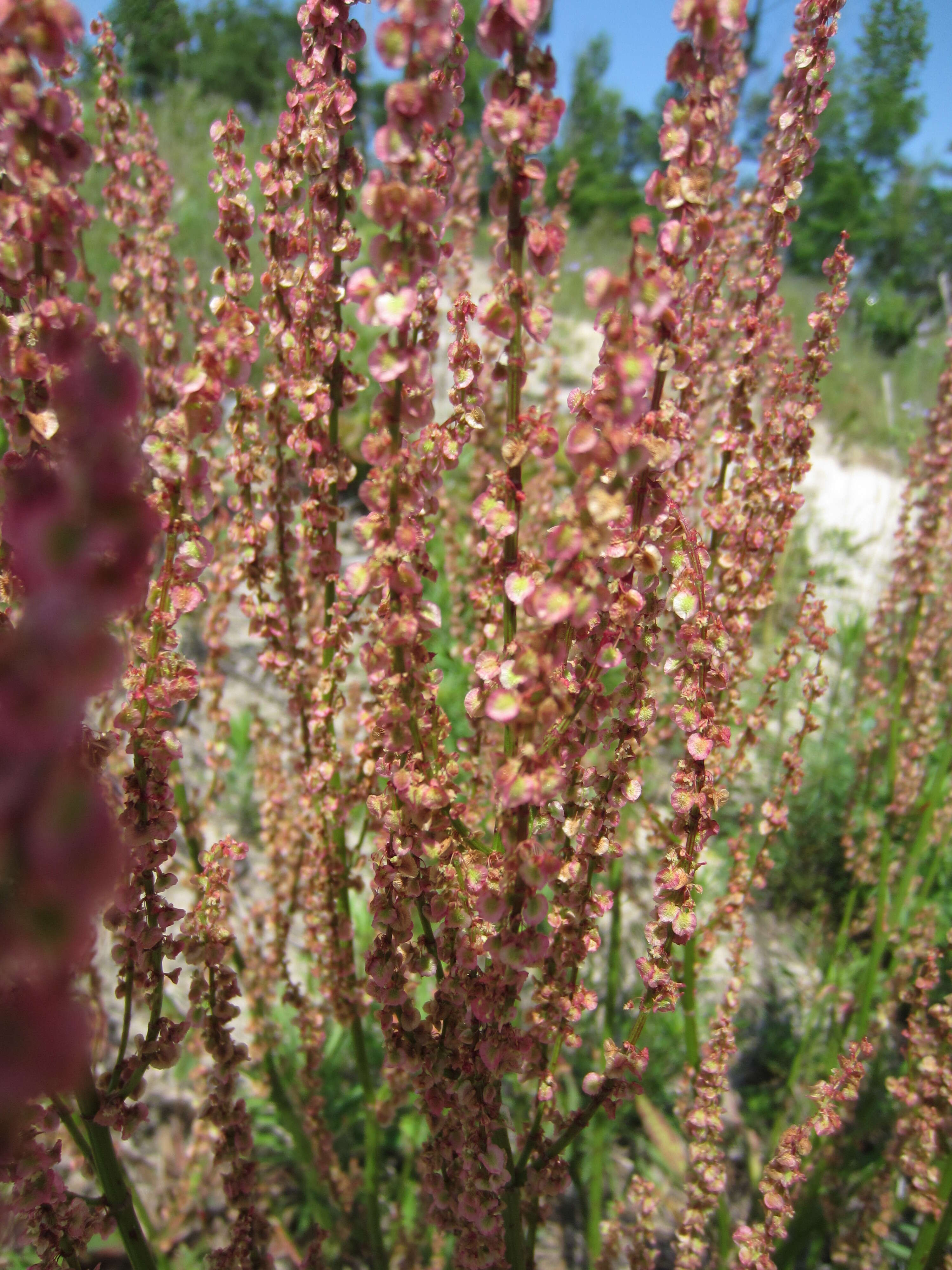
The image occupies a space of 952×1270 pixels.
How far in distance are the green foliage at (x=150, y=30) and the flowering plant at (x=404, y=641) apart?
0.33 metres

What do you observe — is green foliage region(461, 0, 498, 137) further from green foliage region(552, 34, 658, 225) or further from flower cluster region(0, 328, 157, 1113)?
flower cluster region(0, 328, 157, 1113)

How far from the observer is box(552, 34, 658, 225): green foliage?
1204 inches

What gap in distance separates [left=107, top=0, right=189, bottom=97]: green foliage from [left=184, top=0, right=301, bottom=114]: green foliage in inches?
7.4

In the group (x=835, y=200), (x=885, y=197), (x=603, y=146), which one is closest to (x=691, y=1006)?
(x=885, y=197)

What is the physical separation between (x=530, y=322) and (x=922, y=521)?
1.90 meters

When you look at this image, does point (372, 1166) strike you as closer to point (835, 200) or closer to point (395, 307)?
point (395, 307)

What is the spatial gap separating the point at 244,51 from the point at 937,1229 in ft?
33.0

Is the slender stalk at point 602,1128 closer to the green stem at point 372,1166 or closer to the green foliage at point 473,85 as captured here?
the green stem at point 372,1166

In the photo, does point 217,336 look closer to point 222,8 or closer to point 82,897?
point 82,897

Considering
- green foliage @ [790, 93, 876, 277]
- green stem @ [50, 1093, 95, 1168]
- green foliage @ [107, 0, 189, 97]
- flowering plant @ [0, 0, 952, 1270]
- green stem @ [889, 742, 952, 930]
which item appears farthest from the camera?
green foliage @ [790, 93, 876, 277]

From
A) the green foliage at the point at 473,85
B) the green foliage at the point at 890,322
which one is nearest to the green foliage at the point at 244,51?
the green foliage at the point at 473,85

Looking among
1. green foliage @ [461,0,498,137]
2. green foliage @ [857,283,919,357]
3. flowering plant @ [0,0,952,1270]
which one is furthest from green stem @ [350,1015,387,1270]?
green foliage @ [857,283,919,357]

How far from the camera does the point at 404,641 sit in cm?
74

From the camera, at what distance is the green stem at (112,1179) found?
93 centimetres
